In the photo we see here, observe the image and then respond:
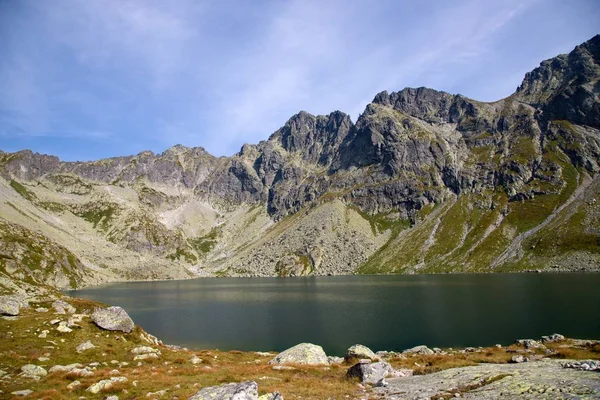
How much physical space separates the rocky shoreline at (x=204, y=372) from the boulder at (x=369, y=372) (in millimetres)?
75

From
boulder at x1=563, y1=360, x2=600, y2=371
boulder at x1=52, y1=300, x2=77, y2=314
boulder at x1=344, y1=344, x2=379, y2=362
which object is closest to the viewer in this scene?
boulder at x1=563, y1=360, x2=600, y2=371

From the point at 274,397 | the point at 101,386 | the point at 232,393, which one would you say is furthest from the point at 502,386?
the point at 101,386

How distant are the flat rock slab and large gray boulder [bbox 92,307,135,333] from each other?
27.4m

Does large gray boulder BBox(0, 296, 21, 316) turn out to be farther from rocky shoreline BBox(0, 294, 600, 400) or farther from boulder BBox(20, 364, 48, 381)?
boulder BBox(20, 364, 48, 381)

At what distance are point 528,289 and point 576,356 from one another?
329ft

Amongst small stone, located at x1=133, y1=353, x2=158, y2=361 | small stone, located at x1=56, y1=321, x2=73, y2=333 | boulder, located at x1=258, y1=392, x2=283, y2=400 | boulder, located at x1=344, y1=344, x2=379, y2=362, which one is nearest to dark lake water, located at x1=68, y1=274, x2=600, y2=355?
boulder, located at x1=344, y1=344, x2=379, y2=362

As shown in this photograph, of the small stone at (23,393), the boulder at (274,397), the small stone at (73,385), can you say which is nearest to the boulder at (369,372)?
the boulder at (274,397)

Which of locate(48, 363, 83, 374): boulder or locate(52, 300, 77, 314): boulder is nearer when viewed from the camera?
locate(48, 363, 83, 374): boulder

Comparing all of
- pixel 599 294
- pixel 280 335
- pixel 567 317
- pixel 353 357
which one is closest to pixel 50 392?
pixel 353 357

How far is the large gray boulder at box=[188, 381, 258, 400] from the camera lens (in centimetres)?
1446

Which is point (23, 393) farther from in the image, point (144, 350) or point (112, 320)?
point (112, 320)

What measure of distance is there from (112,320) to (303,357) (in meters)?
19.7

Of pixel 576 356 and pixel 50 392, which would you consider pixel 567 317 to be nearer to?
pixel 576 356

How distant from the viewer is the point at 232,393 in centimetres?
1466
